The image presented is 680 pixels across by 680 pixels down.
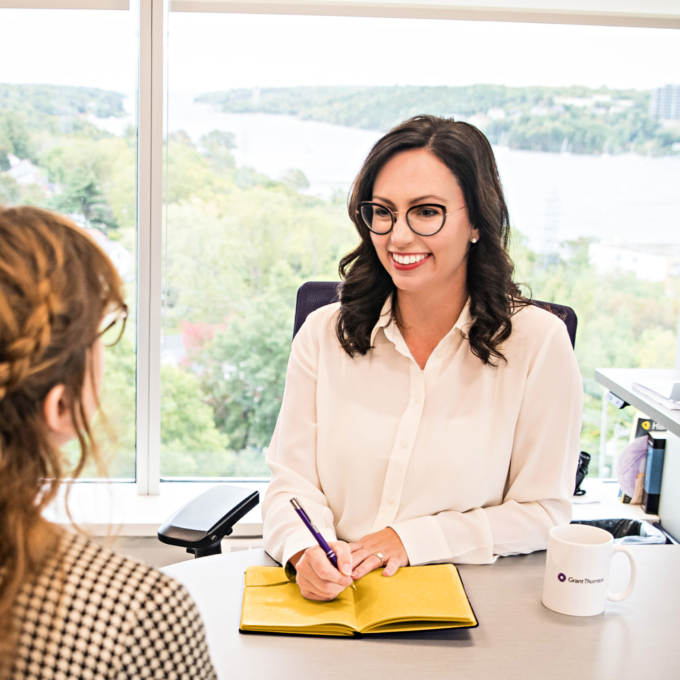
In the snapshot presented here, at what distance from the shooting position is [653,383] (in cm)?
189

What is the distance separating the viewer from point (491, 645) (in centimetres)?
95

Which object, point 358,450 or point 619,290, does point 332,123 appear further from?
point 358,450

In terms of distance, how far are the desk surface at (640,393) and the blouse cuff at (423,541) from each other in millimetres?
666

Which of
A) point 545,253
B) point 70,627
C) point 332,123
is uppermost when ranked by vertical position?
point 332,123

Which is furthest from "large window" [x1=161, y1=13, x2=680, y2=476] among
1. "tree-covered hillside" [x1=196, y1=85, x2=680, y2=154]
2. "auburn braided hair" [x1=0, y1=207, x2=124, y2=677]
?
"auburn braided hair" [x1=0, y1=207, x2=124, y2=677]

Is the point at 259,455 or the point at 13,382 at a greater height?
the point at 13,382

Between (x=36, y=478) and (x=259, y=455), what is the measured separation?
85.5 inches

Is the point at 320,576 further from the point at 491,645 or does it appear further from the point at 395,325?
the point at 395,325

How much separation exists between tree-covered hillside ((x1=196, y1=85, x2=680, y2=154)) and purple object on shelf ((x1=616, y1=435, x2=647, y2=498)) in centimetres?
106

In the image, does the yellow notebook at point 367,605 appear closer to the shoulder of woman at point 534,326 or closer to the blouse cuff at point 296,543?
the blouse cuff at point 296,543

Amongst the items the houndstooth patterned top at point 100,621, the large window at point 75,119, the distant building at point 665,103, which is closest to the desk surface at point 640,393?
the distant building at point 665,103

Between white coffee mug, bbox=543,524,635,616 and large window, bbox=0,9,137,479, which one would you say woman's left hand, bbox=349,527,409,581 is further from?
large window, bbox=0,9,137,479

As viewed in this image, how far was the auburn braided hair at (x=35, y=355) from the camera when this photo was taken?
56cm

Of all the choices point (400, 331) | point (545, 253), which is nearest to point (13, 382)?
point (400, 331)
